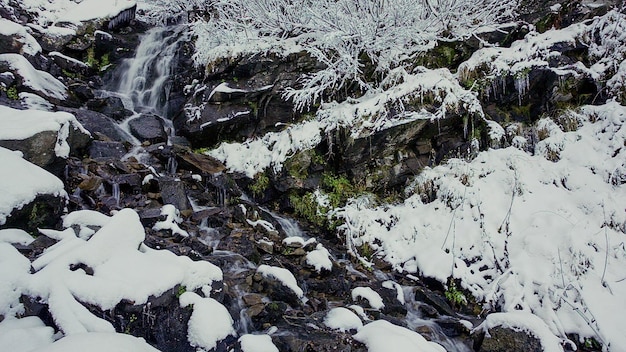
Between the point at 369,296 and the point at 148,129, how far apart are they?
21.7 feet

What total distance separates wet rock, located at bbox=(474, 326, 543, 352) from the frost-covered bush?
5.21 m

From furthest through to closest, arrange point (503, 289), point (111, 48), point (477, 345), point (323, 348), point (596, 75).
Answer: point (111, 48)
point (596, 75)
point (503, 289)
point (477, 345)
point (323, 348)

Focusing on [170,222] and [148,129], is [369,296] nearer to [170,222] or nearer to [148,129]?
[170,222]

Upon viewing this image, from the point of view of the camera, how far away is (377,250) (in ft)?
20.2

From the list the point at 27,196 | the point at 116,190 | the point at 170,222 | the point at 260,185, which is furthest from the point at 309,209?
the point at 27,196

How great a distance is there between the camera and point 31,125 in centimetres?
491

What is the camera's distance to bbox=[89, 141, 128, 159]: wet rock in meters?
6.73

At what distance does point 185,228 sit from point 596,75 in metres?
8.18

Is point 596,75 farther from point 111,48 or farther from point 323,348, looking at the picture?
point 111,48

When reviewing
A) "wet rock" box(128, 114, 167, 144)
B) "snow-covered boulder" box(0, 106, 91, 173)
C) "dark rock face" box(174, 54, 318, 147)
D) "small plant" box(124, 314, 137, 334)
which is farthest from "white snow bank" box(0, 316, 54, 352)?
"wet rock" box(128, 114, 167, 144)

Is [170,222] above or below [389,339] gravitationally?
below

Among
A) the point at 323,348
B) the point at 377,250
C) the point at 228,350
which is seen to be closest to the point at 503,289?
the point at 377,250

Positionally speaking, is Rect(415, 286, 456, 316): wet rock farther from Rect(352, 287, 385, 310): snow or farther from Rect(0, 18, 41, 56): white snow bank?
Rect(0, 18, 41, 56): white snow bank

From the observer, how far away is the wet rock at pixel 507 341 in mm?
3738
